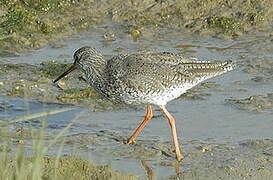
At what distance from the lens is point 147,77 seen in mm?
8086

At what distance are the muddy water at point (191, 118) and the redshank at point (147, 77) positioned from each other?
11.2 inches

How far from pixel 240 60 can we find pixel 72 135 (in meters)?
3.27

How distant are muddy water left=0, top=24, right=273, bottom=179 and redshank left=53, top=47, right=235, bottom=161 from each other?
284 mm

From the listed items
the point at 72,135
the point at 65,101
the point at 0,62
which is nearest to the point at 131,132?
the point at 72,135

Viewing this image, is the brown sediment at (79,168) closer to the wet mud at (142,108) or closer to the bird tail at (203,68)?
the wet mud at (142,108)

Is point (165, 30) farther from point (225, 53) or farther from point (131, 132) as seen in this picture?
point (131, 132)

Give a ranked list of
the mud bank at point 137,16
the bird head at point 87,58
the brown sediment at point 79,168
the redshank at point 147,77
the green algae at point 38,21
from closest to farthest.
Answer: the brown sediment at point 79,168, the redshank at point 147,77, the bird head at point 87,58, the green algae at point 38,21, the mud bank at point 137,16

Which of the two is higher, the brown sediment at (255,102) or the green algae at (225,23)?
the green algae at (225,23)

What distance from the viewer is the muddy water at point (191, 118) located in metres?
7.73

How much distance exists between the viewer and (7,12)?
11570 millimetres

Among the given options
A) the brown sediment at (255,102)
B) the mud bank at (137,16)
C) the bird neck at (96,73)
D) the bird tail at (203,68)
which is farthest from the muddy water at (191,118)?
the bird tail at (203,68)

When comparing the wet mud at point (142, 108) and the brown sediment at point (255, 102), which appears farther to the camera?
the brown sediment at point (255, 102)

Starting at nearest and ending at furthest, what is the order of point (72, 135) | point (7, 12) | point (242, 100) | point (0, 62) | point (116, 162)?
point (116, 162) < point (72, 135) < point (242, 100) < point (0, 62) < point (7, 12)

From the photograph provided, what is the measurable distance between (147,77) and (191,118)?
3.79ft
